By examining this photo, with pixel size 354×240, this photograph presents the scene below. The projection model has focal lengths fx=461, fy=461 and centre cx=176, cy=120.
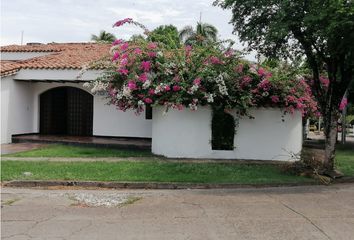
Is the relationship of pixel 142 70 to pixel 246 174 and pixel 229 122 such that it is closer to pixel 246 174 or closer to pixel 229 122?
pixel 229 122

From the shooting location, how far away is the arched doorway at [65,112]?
888 inches

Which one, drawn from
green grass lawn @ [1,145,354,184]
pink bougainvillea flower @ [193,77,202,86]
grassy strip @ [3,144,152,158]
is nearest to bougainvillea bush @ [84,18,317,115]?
pink bougainvillea flower @ [193,77,202,86]

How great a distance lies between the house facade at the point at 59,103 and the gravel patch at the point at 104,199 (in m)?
10.1

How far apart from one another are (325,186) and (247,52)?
5077 millimetres

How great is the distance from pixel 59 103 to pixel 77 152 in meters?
6.56

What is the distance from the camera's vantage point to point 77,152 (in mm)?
17062

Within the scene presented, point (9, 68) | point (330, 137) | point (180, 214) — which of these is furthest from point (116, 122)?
point (180, 214)

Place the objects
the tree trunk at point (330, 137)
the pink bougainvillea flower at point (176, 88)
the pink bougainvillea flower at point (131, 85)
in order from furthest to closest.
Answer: the pink bougainvillea flower at point (131, 85) → the pink bougainvillea flower at point (176, 88) → the tree trunk at point (330, 137)

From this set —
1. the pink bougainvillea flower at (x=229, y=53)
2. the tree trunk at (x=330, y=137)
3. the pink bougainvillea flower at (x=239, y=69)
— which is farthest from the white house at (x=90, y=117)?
the tree trunk at (x=330, y=137)

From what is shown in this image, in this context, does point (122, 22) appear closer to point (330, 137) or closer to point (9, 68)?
point (9, 68)

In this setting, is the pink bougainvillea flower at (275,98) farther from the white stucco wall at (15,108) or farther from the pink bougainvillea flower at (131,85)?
the white stucco wall at (15,108)

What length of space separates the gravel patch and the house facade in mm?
10077

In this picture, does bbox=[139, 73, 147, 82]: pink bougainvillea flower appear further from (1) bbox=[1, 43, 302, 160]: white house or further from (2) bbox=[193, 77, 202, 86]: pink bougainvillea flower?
(2) bbox=[193, 77, 202, 86]: pink bougainvillea flower

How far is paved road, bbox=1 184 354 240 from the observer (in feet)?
22.8
